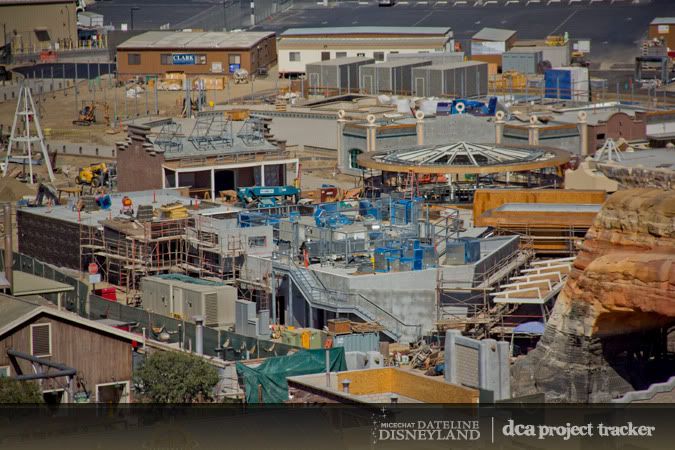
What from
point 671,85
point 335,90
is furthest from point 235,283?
point 671,85

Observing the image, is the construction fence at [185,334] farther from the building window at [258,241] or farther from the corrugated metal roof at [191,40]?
the corrugated metal roof at [191,40]

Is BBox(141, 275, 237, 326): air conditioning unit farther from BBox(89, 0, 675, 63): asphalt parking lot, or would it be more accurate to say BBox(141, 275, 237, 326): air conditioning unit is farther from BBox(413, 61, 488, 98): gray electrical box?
BBox(89, 0, 675, 63): asphalt parking lot

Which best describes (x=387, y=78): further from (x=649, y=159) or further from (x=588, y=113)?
(x=649, y=159)

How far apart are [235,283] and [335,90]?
5764cm

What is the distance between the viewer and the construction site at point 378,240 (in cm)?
4391

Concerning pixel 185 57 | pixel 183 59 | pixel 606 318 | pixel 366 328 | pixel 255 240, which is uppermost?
pixel 185 57

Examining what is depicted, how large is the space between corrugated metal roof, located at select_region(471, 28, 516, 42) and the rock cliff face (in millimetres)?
95576

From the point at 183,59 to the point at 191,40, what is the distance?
3.91 meters

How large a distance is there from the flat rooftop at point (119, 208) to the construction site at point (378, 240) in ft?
0.62

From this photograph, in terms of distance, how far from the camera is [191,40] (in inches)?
5300

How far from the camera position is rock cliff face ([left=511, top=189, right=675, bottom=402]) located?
4378cm

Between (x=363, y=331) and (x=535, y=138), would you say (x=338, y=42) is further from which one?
(x=363, y=331)

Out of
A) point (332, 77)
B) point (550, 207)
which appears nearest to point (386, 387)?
point (550, 207)

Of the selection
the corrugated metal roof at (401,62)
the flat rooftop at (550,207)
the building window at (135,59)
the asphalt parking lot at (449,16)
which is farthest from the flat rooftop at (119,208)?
the asphalt parking lot at (449,16)
